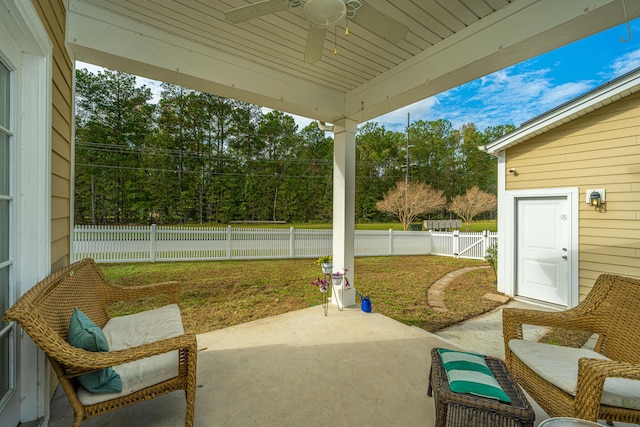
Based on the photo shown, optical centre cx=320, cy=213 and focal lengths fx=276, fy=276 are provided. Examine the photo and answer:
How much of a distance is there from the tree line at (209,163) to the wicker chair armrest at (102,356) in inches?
404

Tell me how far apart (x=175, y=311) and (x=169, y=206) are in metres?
9.65

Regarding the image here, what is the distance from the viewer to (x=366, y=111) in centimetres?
313

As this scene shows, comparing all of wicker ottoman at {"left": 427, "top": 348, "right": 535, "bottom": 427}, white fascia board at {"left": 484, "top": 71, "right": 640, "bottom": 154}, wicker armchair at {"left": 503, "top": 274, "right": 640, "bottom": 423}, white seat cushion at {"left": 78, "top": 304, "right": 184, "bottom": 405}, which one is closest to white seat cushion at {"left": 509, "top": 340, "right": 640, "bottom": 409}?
wicker armchair at {"left": 503, "top": 274, "right": 640, "bottom": 423}

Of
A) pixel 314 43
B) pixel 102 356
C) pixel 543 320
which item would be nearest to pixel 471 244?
pixel 543 320

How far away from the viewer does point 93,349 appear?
1306 millimetres

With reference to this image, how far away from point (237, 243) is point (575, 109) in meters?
6.88

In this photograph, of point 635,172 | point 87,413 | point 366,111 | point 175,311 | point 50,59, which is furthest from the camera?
point 635,172

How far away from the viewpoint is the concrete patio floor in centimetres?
161

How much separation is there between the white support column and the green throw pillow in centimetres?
245

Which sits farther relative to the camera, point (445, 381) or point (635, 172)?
point (635, 172)

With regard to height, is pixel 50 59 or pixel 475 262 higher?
pixel 50 59

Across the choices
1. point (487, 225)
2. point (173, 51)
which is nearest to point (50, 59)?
point (173, 51)

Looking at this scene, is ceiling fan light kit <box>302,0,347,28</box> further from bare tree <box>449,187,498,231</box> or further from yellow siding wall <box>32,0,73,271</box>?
bare tree <box>449,187,498,231</box>

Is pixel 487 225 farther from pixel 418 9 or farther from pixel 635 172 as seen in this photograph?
pixel 418 9
